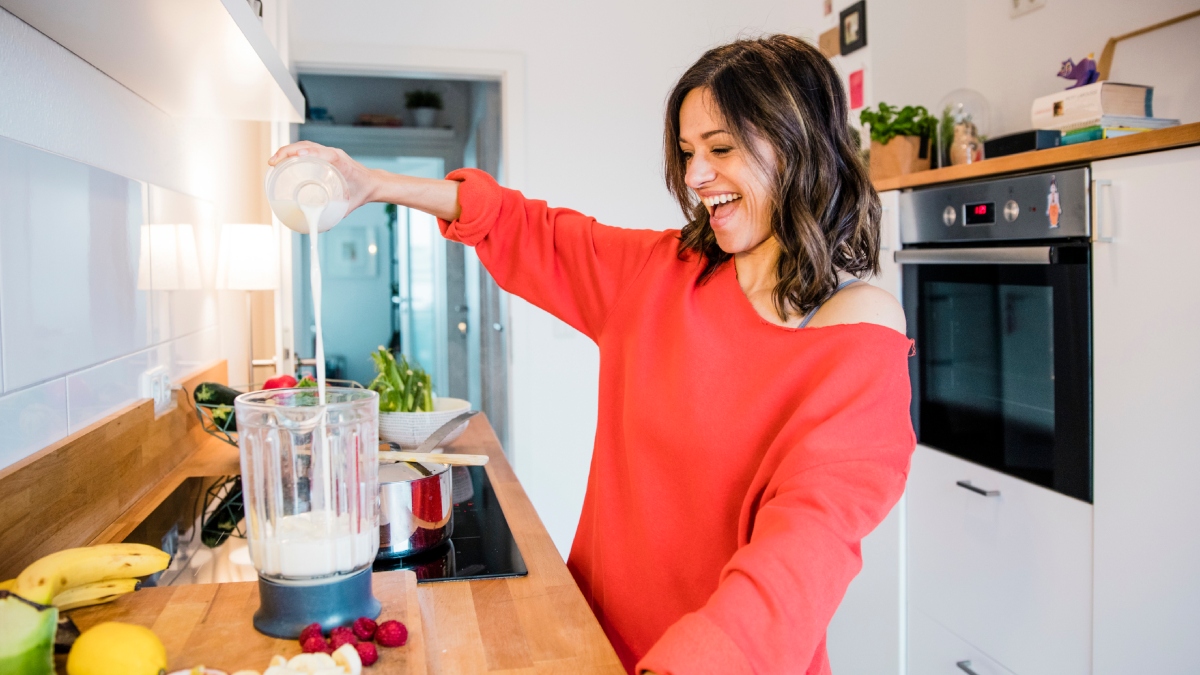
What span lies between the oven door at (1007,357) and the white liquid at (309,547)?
144cm

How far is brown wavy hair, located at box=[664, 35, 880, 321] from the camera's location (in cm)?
106

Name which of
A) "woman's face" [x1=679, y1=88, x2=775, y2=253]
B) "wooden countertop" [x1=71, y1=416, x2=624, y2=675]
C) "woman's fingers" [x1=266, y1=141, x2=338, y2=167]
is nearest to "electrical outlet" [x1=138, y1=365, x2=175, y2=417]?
"wooden countertop" [x1=71, y1=416, x2=624, y2=675]

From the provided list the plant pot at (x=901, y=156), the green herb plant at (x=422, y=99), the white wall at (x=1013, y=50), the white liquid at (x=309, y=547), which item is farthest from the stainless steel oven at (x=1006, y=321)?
the green herb plant at (x=422, y=99)

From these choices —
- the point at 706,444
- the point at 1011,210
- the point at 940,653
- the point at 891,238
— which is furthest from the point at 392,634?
the point at 891,238

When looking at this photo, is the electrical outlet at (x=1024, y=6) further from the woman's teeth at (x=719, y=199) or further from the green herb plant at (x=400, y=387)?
the green herb plant at (x=400, y=387)

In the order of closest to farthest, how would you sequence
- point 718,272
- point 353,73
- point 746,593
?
point 746,593
point 718,272
point 353,73

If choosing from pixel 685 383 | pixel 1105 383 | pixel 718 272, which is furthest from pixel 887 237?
pixel 685 383

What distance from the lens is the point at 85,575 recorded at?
836 mm

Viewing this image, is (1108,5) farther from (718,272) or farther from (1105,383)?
(718,272)

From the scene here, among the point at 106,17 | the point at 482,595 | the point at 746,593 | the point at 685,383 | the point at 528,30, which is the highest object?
the point at 528,30

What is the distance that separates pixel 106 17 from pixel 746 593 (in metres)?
0.96

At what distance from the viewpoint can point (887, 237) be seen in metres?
2.24

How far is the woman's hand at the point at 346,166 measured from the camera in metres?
0.99

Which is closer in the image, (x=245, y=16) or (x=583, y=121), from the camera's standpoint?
(x=245, y=16)
